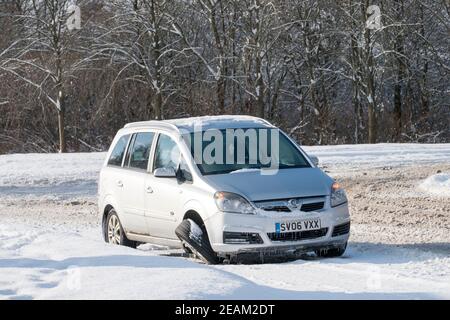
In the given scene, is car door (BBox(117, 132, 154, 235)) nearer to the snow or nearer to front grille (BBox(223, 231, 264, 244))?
the snow

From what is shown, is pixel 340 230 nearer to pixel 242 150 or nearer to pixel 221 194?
pixel 221 194

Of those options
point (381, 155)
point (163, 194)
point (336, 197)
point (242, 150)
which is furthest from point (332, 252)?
point (381, 155)

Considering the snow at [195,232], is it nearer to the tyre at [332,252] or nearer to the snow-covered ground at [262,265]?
the snow-covered ground at [262,265]

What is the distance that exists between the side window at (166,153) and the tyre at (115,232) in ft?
3.58

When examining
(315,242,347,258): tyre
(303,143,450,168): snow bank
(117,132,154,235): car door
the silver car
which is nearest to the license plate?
the silver car

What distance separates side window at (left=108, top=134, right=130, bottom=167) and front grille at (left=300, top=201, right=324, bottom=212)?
128 inches

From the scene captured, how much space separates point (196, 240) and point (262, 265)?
0.90 metres

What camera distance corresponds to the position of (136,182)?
11.0 meters

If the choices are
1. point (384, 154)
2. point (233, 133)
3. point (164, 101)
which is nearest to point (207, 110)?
point (164, 101)

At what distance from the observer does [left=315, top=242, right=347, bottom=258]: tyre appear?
9789 millimetres

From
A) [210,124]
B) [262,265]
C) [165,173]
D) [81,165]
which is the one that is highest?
[210,124]

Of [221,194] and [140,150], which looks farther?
[140,150]

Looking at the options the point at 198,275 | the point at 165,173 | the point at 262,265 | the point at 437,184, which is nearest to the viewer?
the point at 198,275

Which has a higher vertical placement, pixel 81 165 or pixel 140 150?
pixel 140 150
